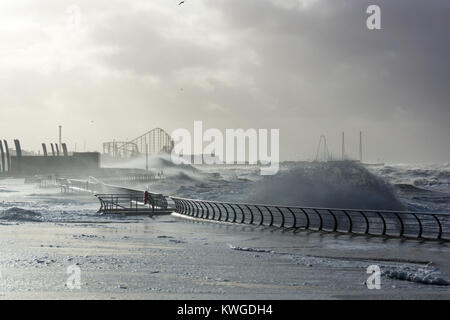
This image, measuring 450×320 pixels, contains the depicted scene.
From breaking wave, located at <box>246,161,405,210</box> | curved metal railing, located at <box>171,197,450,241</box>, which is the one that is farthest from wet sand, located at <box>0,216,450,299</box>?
breaking wave, located at <box>246,161,405,210</box>

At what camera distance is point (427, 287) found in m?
16.2

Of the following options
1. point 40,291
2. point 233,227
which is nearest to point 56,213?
point 233,227

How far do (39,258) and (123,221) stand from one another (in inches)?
787

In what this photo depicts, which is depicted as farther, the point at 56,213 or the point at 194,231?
the point at 56,213

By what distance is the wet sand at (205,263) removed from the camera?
15.3 metres

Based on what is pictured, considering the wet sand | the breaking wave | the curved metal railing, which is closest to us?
the wet sand

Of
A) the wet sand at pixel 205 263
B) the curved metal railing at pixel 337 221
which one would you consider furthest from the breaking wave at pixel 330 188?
the wet sand at pixel 205 263

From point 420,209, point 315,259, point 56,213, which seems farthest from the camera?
point 420,209

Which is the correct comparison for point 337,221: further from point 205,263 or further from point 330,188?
point 330,188

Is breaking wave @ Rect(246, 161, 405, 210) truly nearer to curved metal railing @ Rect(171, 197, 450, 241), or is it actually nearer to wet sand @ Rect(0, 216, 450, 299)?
curved metal railing @ Rect(171, 197, 450, 241)

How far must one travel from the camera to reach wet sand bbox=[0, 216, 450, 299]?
1532 centimetres

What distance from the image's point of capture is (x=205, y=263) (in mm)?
21234
